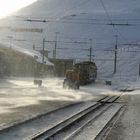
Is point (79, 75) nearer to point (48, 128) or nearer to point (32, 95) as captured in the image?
point (32, 95)

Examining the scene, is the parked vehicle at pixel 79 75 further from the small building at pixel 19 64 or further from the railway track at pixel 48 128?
the railway track at pixel 48 128

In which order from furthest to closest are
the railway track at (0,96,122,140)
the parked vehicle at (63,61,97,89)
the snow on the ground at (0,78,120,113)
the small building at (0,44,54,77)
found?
the small building at (0,44,54,77) < the parked vehicle at (63,61,97,89) < the snow on the ground at (0,78,120,113) < the railway track at (0,96,122,140)

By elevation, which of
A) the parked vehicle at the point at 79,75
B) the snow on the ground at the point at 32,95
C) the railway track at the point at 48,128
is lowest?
the railway track at the point at 48,128

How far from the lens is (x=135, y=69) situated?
7259 inches

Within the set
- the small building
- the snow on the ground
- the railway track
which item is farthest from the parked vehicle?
the railway track

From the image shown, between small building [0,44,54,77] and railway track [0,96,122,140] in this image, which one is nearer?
railway track [0,96,122,140]

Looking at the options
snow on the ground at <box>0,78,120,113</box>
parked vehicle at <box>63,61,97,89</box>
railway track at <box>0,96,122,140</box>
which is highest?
parked vehicle at <box>63,61,97,89</box>

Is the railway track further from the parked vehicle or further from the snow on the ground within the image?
the parked vehicle

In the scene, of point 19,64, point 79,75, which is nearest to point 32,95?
point 79,75

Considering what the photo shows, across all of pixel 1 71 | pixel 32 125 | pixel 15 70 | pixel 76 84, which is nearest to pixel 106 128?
pixel 32 125

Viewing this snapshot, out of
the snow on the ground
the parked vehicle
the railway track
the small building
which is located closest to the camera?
the railway track

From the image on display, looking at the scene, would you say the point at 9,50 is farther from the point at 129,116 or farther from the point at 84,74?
the point at 129,116

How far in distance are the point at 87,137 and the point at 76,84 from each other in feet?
127

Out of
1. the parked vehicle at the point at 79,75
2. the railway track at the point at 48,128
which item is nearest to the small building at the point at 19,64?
the parked vehicle at the point at 79,75
